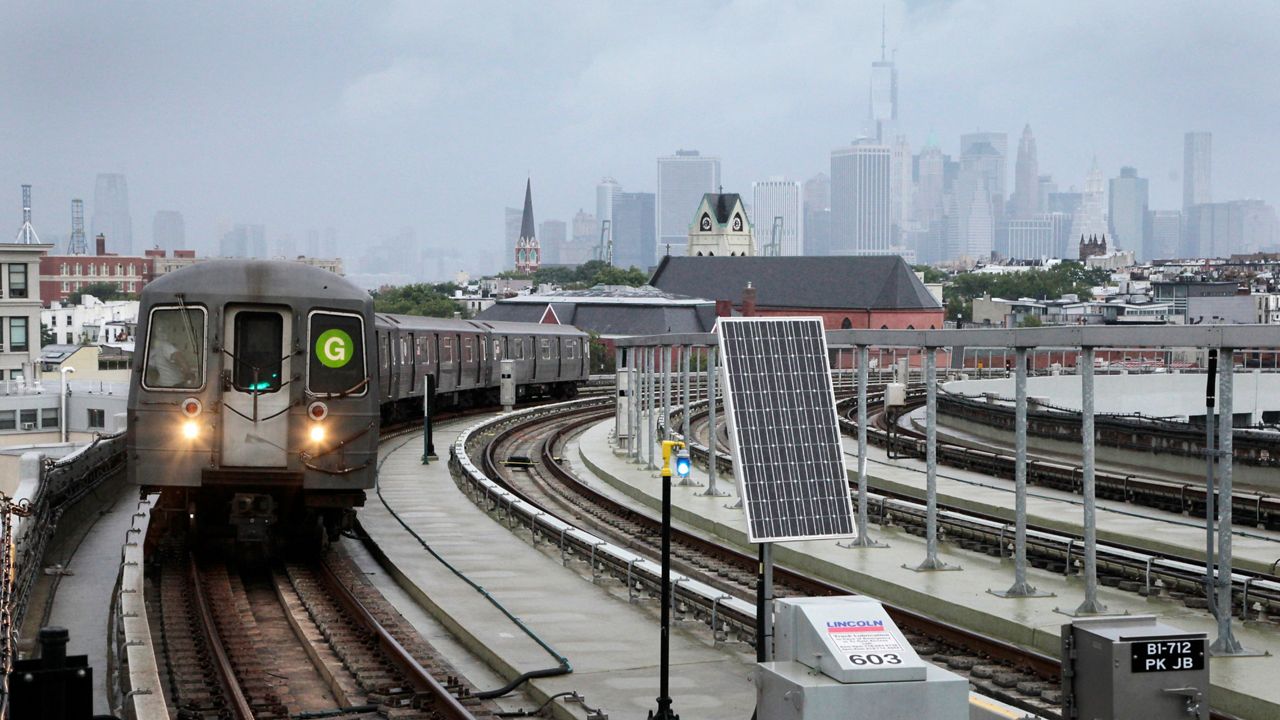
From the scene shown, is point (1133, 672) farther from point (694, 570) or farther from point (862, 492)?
point (862, 492)

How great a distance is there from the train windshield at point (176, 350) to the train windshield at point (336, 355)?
1.25 m

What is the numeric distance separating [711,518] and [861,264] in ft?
420

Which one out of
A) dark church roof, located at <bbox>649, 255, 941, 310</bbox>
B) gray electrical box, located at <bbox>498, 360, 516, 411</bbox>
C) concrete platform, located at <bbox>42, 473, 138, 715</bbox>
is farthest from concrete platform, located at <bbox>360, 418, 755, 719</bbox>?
dark church roof, located at <bbox>649, 255, 941, 310</bbox>

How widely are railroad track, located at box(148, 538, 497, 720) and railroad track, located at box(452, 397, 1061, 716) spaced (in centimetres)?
300

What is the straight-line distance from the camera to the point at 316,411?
17656 mm

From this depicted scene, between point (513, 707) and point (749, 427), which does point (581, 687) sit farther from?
point (749, 427)

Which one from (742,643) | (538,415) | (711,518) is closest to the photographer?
→ (742,643)

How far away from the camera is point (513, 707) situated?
13.0 meters

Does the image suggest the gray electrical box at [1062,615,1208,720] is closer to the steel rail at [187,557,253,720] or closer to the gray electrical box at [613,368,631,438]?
the steel rail at [187,557,253,720]

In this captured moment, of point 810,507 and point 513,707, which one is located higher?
point 810,507

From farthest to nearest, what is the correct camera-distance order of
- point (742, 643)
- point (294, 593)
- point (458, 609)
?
1. point (294, 593)
2. point (458, 609)
3. point (742, 643)

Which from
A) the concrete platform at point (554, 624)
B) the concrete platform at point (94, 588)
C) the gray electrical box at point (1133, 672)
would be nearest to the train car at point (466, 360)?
the concrete platform at point (94, 588)

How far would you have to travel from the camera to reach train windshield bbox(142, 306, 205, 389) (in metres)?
17.4

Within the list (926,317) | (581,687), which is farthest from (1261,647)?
(926,317)
